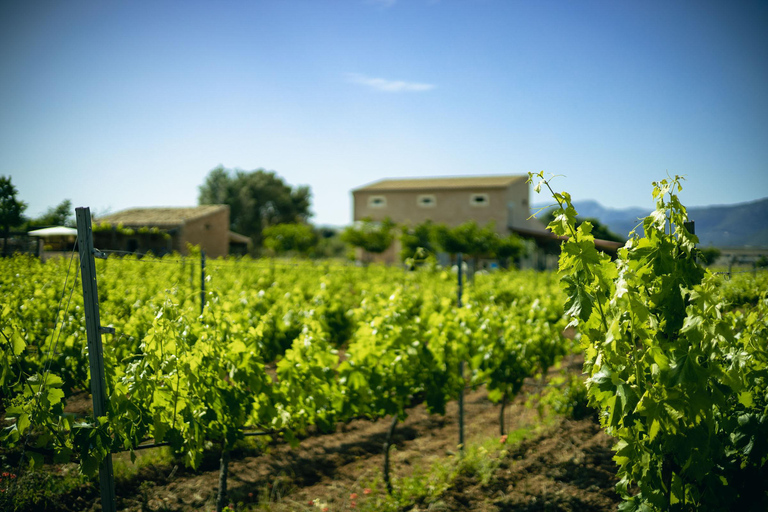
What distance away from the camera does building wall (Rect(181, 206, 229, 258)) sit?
2466 cm

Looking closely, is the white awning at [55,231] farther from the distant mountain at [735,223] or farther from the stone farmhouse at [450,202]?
the stone farmhouse at [450,202]

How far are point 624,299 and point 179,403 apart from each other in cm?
230

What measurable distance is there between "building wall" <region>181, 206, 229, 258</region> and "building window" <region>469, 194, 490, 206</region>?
1400cm

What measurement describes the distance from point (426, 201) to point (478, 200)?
328cm

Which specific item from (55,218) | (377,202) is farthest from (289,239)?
(55,218)

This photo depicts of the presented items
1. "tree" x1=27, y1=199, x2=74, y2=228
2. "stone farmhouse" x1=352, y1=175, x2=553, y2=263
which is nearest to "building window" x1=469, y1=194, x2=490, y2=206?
"stone farmhouse" x1=352, y1=175, x2=553, y2=263

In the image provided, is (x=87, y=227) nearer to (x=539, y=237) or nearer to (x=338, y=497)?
(x=338, y=497)

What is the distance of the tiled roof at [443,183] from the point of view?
30.0m

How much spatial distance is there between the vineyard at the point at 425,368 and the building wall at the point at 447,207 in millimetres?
24741

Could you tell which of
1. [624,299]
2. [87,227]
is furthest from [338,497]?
[624,299]

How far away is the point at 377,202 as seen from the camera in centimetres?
3212

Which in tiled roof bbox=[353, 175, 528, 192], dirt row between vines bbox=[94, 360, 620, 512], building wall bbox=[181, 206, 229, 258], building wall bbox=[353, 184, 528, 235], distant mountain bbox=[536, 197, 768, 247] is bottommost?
dirt row between vines bbox=[94, 360, 620, 512]

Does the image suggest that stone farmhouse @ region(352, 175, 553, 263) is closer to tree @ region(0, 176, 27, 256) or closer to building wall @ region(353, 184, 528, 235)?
building wall @ region(353, 184, 528, 235)

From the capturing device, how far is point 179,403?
2.78m
